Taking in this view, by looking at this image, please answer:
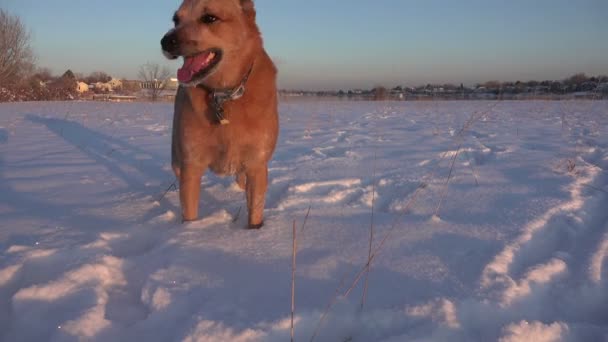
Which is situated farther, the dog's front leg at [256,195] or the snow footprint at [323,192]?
the snow footprint at [323,192]

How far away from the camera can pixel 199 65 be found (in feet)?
A: 6.64

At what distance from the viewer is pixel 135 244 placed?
1854 mm

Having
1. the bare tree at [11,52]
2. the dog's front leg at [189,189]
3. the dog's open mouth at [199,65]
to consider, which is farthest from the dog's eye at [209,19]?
the bare tree at [11,52]

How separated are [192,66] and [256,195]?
2.67 ft

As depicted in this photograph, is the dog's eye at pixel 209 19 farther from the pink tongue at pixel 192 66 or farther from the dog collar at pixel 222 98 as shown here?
the dog collar at pixel 222 98

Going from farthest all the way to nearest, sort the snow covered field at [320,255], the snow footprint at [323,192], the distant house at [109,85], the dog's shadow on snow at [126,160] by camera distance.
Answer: the distant house at [109,85]
the dog's shadow on snow at [126,160]
the snow footprint at [323,192]
the snow covered field at [320,255]

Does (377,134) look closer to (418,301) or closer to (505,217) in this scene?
(505,217)

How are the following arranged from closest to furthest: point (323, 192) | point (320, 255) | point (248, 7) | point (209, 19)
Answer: point (320, 255) < point (209, 19) < point (248, 7) < point (323, 192)

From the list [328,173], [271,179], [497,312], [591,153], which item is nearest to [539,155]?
[591,153]

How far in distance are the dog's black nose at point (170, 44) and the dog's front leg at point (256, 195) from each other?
2.55ft

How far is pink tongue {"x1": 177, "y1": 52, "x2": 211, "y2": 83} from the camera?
6.53 feet

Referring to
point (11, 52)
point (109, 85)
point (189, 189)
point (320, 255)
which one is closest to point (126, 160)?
point (189, 189)

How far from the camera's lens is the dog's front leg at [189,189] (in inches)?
84.1

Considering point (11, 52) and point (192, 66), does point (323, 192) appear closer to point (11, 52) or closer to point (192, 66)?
point (192, 66)
